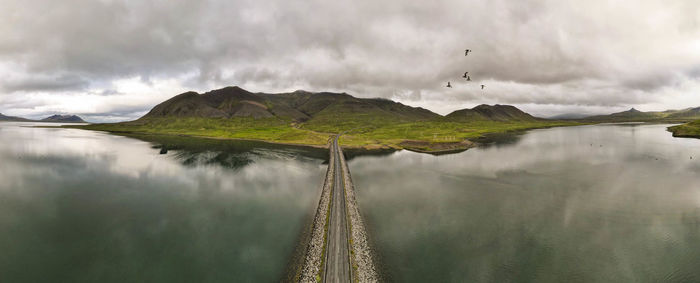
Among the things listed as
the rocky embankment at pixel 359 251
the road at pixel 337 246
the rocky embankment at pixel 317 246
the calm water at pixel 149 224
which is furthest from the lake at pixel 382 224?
the road at pixel 337 246

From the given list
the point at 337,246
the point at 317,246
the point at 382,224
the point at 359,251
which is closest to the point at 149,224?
the point at 317,246

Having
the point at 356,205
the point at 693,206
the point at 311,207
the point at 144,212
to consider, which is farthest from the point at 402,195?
the point at 693,206

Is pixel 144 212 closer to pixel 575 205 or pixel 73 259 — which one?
pixel 73 259

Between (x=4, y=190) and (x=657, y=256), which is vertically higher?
(x=4, y=190)

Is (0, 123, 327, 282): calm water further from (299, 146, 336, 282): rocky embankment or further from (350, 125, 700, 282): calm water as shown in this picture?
(350, 125, 700, 282): calm water

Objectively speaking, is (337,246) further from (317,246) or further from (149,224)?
(149,224)

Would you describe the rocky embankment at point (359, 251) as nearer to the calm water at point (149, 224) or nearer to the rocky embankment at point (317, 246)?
the rocky embankment at point (317, 246)
